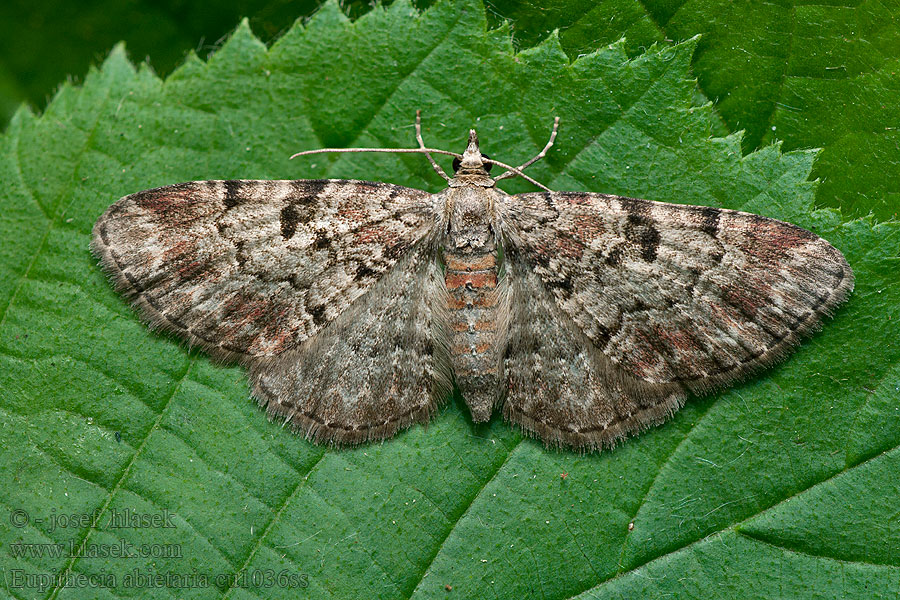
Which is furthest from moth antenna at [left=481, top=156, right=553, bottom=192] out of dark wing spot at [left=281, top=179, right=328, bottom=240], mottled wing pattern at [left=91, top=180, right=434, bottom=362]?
dark wing spot at [left=281, top=179, right=328, bottom=240]

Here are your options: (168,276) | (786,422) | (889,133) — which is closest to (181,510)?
(168,276)

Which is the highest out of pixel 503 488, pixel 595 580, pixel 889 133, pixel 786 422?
pixel 889 133

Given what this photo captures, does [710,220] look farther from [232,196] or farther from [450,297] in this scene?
[232,196]

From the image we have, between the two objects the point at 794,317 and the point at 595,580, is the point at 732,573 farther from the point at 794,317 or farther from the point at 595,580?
the point at 794,317

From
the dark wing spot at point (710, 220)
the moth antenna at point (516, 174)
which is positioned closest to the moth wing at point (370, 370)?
the moth antenna at point (516, 174)

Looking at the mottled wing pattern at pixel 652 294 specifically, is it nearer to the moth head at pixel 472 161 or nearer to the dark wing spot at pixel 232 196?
the moth head at pixel 472 161
